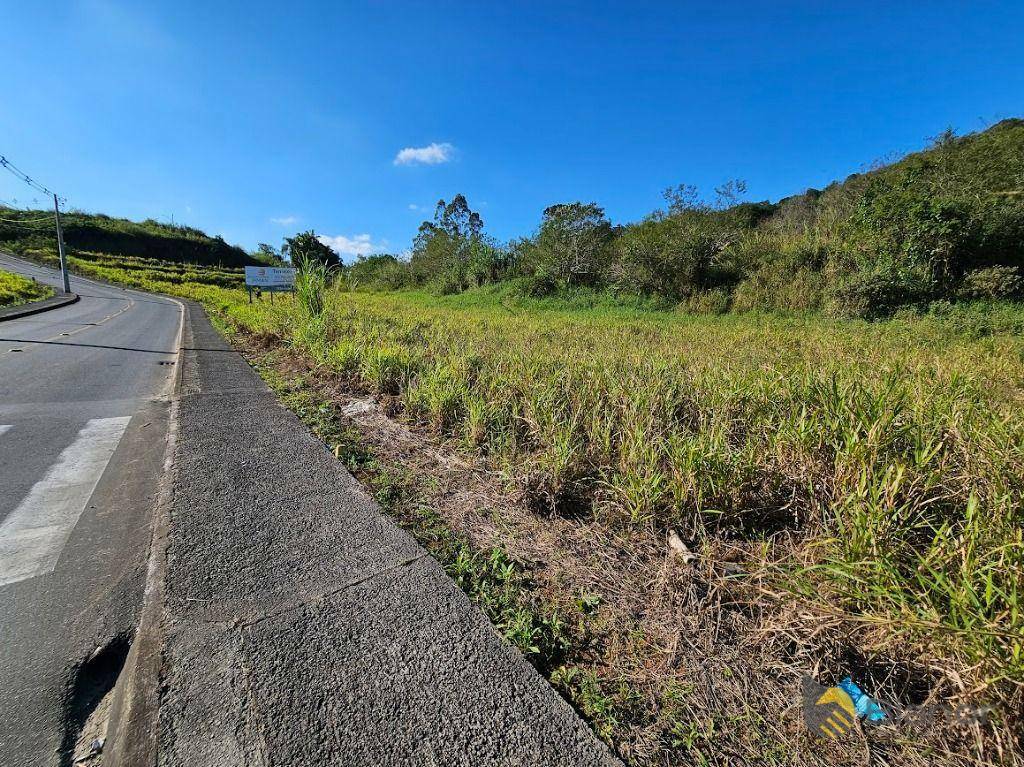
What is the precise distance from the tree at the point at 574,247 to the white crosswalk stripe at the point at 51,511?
1437cm

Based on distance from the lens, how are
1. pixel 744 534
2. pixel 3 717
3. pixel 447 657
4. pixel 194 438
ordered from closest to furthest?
pixel 3 717 → pixel 447 657 → pixel 744 534 → pixel 194 438

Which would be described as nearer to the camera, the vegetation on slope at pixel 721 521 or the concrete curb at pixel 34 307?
the vegetation on slope at pixel 721 521

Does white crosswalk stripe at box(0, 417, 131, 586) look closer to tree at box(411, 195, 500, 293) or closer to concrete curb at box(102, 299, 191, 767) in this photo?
concrete curb at box(102, 299, 191, 767)

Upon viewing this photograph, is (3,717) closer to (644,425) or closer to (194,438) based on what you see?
(194,438)

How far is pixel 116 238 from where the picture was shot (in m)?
50.9

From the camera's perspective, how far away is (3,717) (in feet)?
3.43

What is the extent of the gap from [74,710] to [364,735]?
880mm

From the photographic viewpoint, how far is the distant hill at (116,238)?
1748 inches

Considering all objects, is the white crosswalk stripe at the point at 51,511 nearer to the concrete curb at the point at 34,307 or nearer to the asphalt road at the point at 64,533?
the asphalt road at the point at 64,533

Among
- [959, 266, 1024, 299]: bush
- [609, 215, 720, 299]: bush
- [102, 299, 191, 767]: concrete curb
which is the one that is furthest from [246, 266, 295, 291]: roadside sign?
[959, 266, 1024, 299]: bush

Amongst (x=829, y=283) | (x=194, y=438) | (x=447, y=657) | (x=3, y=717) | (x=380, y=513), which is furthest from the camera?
(x=829, y=283)

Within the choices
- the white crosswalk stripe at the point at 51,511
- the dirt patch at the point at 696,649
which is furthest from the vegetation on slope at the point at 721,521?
the white crosswalk stripe at the point at 51,511

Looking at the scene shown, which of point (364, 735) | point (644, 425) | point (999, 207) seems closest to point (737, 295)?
point (999, 207)

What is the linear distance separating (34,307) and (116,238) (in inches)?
2047
